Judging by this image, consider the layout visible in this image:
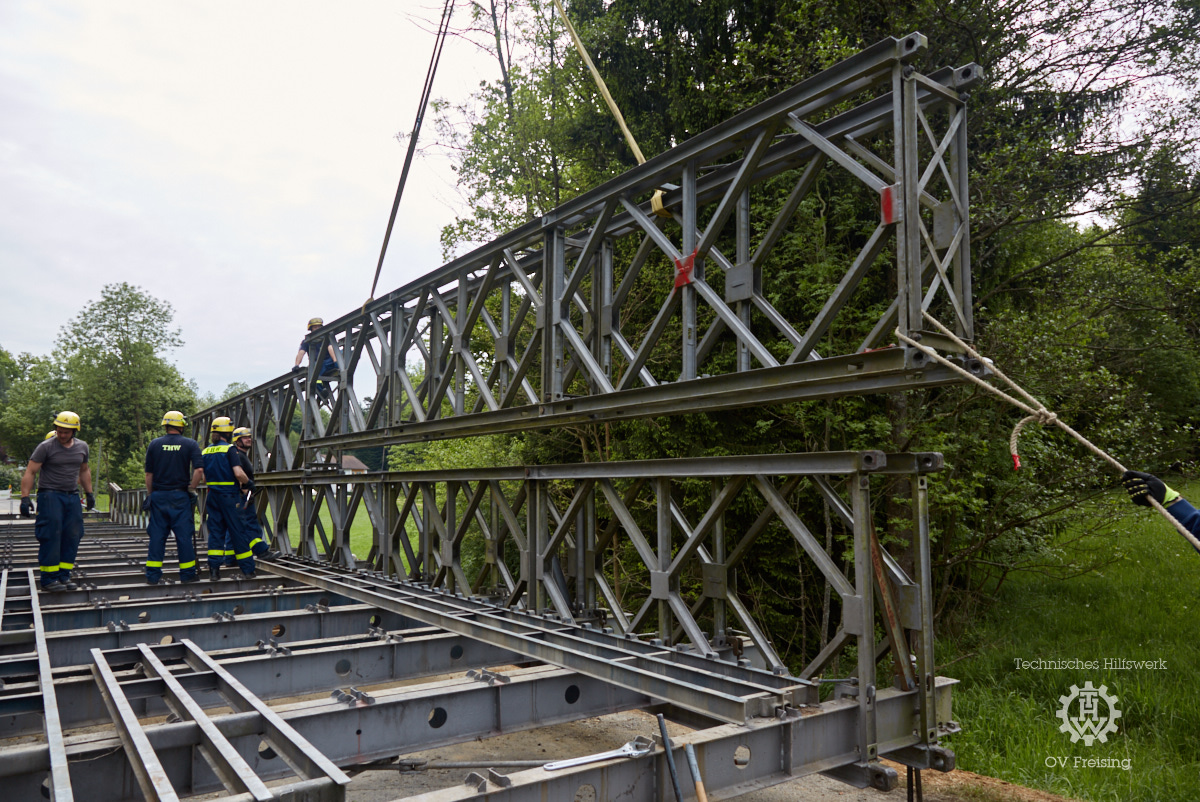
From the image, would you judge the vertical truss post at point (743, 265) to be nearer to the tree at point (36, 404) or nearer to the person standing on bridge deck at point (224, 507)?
the person standing on bridge deck at point (224, 507)

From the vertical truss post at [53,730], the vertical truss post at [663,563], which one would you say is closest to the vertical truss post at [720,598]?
the vertical truss post at [663,563]

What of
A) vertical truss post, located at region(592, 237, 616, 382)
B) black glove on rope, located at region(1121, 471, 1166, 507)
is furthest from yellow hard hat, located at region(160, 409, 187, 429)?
black glove on rope, located at region(1121, 471, 1166, 507)

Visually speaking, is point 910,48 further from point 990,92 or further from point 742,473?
A: point 990,92

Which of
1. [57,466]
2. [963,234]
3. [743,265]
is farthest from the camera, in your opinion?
[57,466]

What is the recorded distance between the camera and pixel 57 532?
27.8 feet

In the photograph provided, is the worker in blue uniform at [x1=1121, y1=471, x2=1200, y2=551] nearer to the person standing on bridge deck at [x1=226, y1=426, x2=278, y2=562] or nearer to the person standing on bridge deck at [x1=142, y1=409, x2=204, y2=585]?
the person standing on bridge deck at [x1=142, y1=409, x2=204, y2=585]

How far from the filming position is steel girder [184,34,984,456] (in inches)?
163

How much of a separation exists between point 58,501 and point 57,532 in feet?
1.16

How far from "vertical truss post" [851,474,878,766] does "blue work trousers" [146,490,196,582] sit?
25.3 feet

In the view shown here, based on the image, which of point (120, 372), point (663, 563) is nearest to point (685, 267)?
point (663, 563)

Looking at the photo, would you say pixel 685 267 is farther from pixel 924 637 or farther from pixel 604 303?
pixel 924 637

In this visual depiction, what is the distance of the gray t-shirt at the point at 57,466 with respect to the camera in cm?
870

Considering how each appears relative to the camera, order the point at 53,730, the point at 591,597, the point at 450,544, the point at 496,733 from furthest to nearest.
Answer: the point at 450,544
the point at 591,597
the point at 496,733
the point at 53,730

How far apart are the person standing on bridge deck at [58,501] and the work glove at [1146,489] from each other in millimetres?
9068
